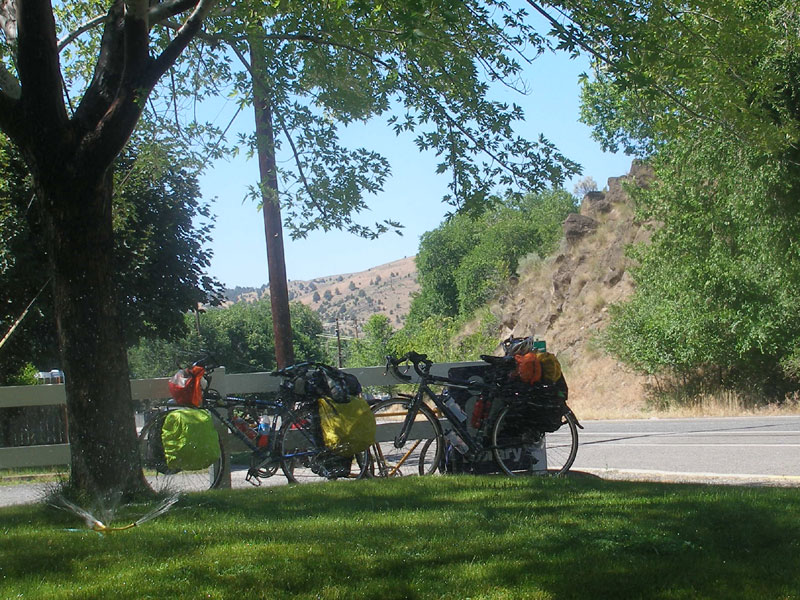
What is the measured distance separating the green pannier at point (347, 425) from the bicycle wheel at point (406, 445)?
0.53m

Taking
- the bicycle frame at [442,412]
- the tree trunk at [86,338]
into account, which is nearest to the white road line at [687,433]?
the bicycle frame at [442,412]

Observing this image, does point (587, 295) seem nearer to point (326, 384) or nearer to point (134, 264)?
point (134, 264)

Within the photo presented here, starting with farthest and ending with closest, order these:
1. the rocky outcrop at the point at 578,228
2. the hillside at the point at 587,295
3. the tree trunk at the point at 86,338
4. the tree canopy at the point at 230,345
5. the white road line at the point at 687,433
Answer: the tree canopy at the point at 230,345
the rocky outcrop at the point at 578,228
the hillside at the point at 587,295
the white road line at the point at 687,433
the tree trunk at the point at 86,338

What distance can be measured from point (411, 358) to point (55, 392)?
3.41m

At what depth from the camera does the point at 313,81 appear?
10633 mm

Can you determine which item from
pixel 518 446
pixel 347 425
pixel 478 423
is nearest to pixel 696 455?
pixel 518 446

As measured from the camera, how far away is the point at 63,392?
27.1ft

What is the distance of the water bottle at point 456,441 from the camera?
874cm

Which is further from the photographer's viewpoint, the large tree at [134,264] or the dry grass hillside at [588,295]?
the dry grass hillside at [588,295]

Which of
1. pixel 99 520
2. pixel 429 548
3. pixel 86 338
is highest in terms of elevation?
pixel 86 338

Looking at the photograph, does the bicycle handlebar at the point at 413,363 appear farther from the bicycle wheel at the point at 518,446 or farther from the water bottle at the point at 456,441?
the bicycle wheel at the point at 518,446

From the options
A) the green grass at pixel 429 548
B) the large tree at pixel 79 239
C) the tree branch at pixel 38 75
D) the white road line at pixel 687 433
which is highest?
the tree branch at pixel 38 75

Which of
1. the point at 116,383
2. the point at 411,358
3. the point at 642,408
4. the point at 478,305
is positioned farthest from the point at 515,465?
the point at 478,305

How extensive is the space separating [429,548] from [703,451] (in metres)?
7.66
